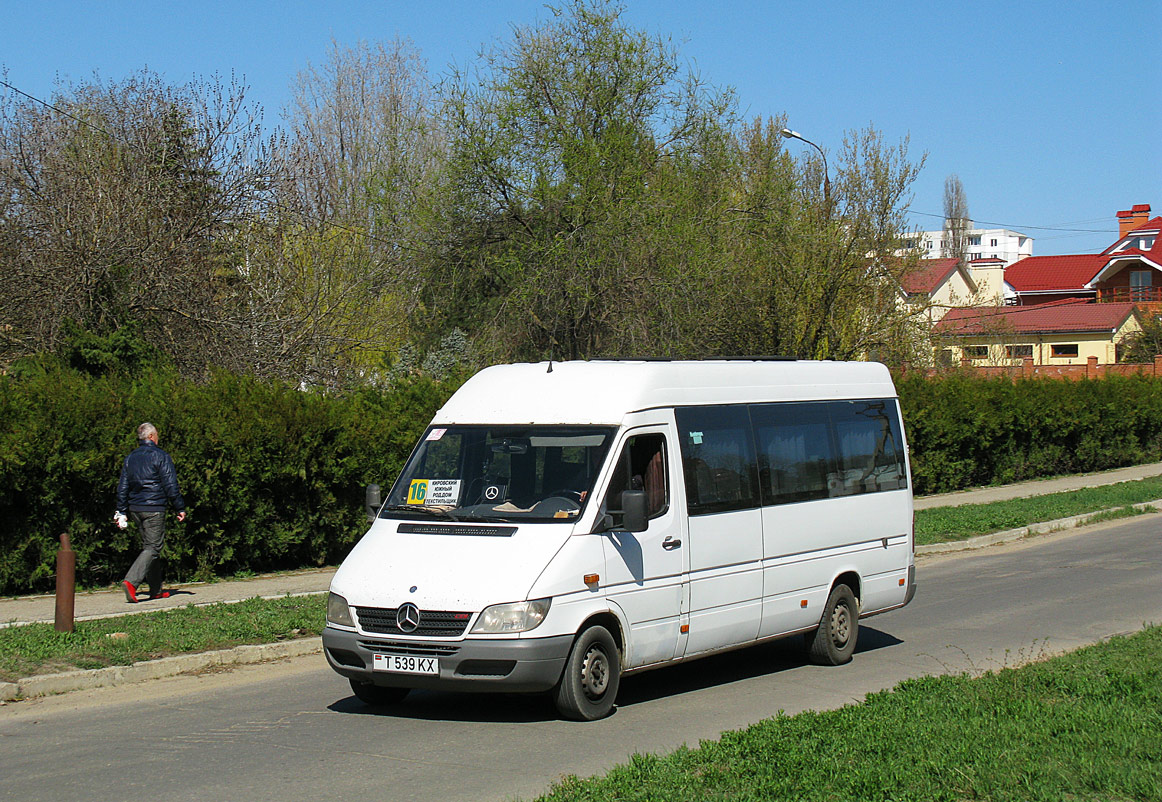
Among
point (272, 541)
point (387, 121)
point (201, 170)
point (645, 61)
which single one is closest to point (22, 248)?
point (201, 170)

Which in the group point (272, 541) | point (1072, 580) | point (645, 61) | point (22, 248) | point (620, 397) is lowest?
point (1072, 580)

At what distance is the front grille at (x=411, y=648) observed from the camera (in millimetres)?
7363

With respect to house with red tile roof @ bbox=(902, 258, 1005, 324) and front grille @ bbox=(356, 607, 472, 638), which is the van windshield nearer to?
front grille @ bbox=(356, 607, 472, 638)

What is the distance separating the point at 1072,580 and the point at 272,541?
10313 millimetres

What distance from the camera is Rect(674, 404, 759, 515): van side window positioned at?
8812 millimetres

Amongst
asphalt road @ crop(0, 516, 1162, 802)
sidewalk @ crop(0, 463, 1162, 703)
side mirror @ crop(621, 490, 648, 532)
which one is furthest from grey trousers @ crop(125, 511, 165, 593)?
side mirror @ crop(621, 490, 648, 532)

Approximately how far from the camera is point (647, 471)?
8.51m

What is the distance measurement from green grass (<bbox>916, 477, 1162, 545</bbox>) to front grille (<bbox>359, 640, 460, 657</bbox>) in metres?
12.3

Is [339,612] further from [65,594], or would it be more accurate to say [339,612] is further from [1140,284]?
[1140,284]

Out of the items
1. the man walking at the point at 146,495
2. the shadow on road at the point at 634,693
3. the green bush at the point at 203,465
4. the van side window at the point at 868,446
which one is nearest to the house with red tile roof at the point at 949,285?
the green bush at the point at 203,465

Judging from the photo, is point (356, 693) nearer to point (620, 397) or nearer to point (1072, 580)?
point (620, 397)

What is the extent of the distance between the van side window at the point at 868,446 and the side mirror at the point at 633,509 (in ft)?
10.4

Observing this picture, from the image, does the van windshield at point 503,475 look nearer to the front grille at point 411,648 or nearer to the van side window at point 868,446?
the front grille at point 411,648

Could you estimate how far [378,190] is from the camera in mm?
30375
